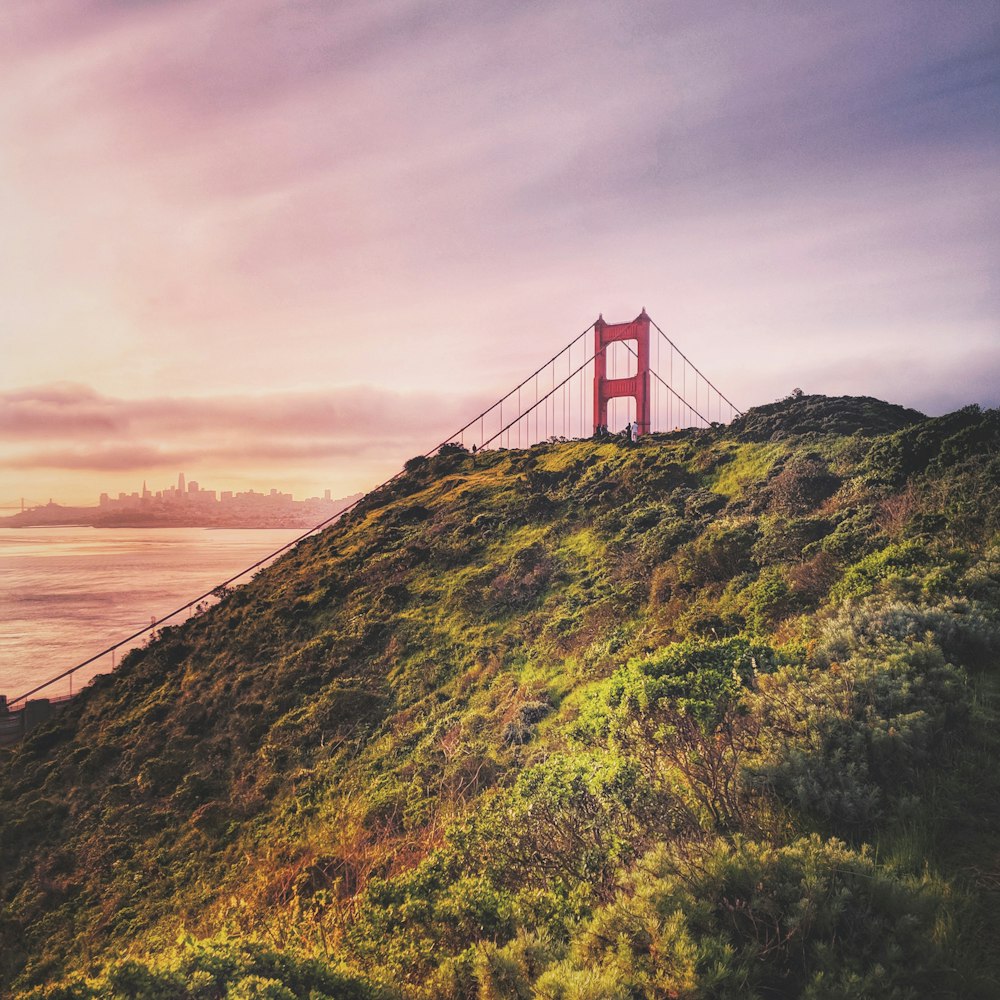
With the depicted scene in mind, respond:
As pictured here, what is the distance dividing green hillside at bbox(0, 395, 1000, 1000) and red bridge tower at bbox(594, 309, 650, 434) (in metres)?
7.03

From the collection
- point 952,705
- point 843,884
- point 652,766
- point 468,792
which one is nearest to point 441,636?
point 468,792

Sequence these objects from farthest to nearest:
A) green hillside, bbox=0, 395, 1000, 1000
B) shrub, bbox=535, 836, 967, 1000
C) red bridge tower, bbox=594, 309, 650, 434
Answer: red bridge tower, bbox=594, 309, 650, 434 < green hillside, bbox=0, 395, 1000, 1000 < shrub, bbox=535, 836, 967, 1000

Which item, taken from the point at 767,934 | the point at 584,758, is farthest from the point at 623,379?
the point at 767,934

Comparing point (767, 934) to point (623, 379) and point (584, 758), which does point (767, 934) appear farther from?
point (623, 379)

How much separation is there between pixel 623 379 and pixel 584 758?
30.0 metres

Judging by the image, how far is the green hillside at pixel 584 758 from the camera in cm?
349

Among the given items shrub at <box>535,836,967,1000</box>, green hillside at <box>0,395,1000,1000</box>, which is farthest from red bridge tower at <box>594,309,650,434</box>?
shrub at <box>535,836,967,1000</box>

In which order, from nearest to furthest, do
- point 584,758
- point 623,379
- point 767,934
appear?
1. point 767,934
2. point 584,758
3. point 623,379

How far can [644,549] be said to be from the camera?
55.7 feet

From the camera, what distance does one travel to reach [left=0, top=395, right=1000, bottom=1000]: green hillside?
3.49 m

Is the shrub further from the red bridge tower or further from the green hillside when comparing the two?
the red bridge tower

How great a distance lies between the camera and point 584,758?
7246 millimetres

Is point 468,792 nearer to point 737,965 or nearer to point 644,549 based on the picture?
point 737,965

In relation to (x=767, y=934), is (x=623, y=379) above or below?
above
